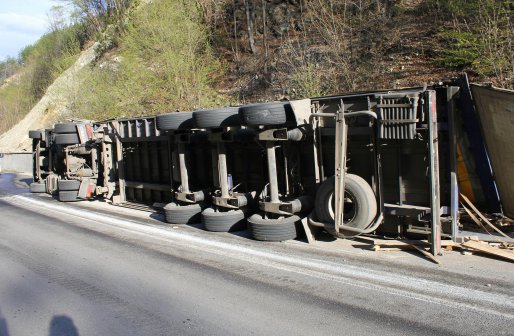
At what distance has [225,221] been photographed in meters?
8.53

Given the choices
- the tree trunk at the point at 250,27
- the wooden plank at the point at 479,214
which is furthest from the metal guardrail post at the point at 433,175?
the tree trunk at the point at 250,27

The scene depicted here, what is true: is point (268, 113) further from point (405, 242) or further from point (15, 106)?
point (15, 106)

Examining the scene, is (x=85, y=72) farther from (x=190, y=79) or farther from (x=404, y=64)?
(x=404, y=64)

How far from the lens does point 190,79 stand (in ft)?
75.5

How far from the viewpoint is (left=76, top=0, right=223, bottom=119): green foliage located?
22656 millimetres

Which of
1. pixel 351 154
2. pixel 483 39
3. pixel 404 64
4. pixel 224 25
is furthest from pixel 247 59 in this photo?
pixel 351 154

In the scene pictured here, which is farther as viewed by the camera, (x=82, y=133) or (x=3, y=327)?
(x=82, y=133)

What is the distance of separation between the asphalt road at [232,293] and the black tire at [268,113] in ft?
6.79

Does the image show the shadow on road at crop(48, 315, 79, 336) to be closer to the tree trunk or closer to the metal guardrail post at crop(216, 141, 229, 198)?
the metal guardrail post at crop(216, 141, 229, 198)

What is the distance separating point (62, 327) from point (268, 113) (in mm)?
4456

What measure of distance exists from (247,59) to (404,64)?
12.4m

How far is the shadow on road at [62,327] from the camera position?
14.6 feet

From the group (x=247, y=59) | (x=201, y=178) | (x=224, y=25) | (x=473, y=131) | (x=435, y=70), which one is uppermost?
(x=224, y=25)

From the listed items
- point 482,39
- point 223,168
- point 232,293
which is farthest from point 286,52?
point 232,293
